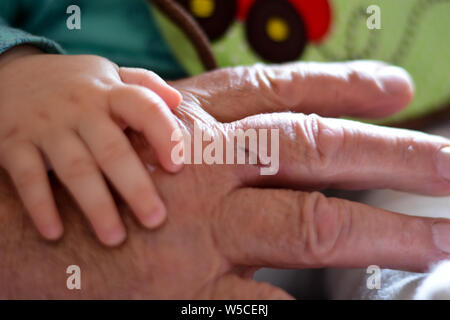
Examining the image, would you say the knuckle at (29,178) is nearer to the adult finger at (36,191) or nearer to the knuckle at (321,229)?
the adult finger at (36,191)

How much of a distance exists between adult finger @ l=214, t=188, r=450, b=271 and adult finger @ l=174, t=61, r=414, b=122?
6.1 inches

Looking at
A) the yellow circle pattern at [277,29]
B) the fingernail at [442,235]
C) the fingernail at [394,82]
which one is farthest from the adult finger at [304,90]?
the fingernail at [442,235]

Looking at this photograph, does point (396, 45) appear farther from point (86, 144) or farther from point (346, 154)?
point (86, 144)

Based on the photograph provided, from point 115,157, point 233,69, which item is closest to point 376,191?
point 233,69

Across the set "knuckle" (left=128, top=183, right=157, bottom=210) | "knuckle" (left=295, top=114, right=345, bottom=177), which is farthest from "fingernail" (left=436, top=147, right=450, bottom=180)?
"knuckle" (left=128, top=183, right=157, bottom=210)

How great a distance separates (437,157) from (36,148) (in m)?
0.45

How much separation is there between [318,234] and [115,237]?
0.21 meters

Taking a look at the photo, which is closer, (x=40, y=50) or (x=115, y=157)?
(x=115, y=157)

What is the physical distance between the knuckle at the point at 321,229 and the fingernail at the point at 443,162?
5.4 inches

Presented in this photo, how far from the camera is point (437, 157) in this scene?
0.50 metres

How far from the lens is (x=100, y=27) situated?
69 centimetres

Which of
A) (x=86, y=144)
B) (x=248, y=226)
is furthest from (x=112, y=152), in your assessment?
(x=248, y=226)

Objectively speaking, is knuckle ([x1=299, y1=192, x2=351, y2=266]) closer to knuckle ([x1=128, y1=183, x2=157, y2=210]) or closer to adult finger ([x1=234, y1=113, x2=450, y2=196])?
adult finger ([x1=234, y1=113, x2=450, y2=196])
